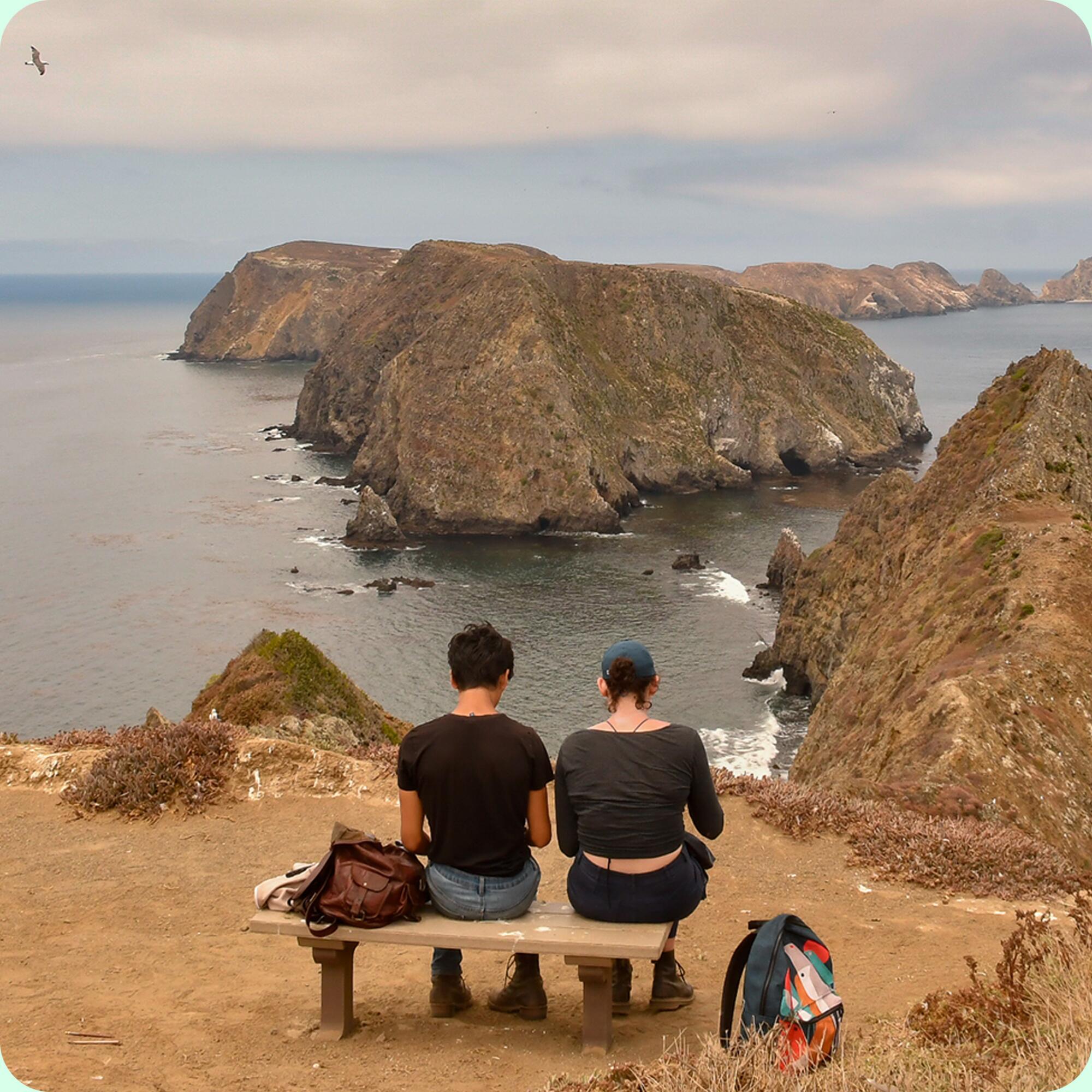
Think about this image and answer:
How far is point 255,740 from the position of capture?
53.0ft

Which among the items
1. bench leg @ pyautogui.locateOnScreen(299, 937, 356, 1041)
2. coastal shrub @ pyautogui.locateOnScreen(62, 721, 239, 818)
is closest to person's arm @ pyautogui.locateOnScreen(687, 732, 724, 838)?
bench leg @ pyautogui.locateOnScreen(299, 937, 356, 1041)

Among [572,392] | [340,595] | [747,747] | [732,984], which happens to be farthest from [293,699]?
[572,392]

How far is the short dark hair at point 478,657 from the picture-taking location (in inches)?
341

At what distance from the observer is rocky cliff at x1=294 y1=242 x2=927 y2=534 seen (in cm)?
11212

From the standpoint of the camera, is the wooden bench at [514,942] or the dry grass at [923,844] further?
the dry grass at [923,844]

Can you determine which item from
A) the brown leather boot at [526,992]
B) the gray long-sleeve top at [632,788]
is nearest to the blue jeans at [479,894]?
the brown leather boot at [526,992]

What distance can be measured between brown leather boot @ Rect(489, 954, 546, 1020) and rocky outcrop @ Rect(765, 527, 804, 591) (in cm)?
7461

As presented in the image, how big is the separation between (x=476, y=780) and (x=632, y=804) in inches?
46.6

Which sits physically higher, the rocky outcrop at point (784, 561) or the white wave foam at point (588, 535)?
the rocky outcrop at point (784, 561)

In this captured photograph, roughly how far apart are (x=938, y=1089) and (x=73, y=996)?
22.6 feet

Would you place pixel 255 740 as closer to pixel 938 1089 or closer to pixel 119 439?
pixel 938 1089

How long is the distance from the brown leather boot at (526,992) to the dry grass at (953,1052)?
123 centimetres

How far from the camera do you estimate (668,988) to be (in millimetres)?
9195

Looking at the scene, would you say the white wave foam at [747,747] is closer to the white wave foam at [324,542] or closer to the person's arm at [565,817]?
the person's arm at [565,817]
